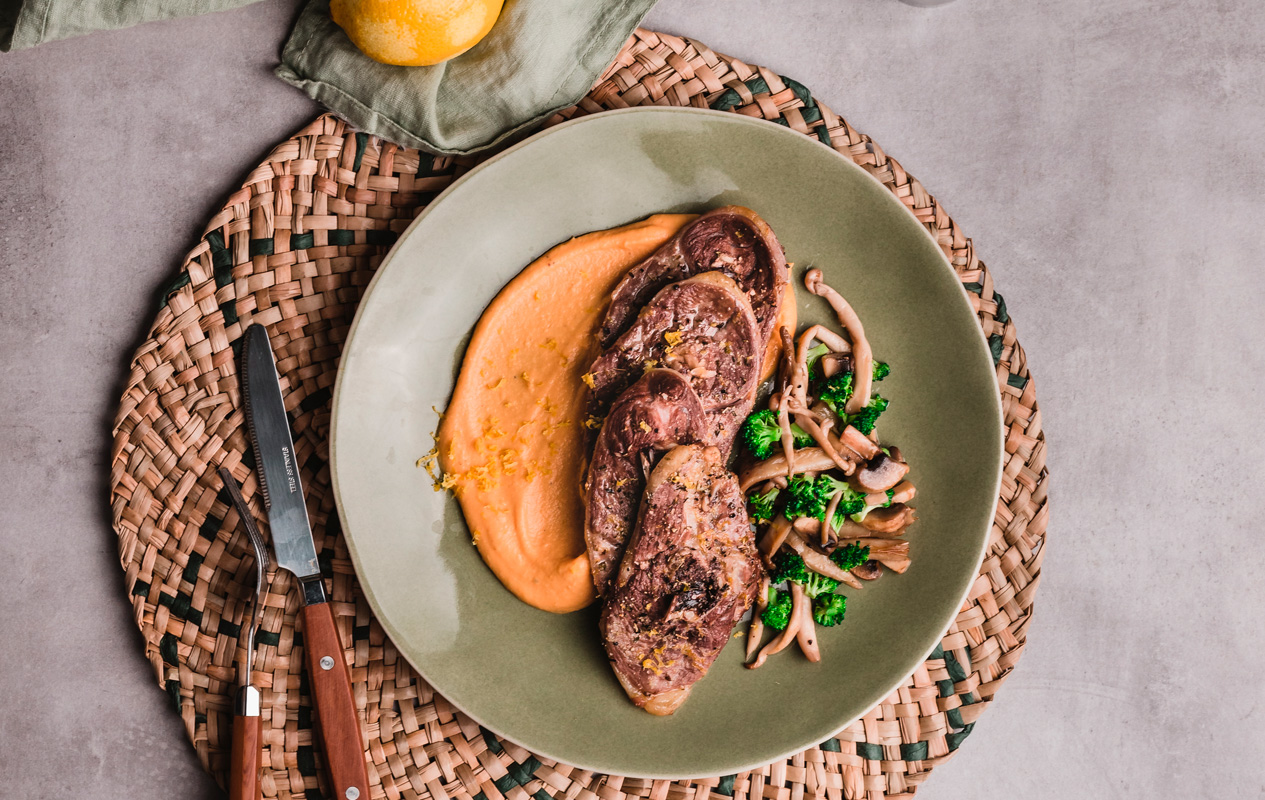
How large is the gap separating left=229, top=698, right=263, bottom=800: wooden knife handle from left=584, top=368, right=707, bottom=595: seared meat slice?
1.32 metres

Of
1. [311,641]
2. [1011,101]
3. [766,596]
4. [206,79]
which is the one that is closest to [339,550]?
[311,641]

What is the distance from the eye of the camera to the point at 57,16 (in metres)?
2.62

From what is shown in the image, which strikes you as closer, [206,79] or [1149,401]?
[206,79]

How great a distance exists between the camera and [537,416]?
2.76 metres

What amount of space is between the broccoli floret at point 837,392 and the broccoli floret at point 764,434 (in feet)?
0.46

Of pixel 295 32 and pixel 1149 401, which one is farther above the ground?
pixel 1149 401

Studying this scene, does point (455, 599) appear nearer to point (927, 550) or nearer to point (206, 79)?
point (927, 550)

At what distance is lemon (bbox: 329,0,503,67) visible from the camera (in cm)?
237

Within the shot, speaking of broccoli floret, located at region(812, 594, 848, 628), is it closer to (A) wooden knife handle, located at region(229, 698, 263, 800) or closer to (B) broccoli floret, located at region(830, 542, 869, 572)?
(B) broccoli floret, located at region(830, 542, 869, 572)

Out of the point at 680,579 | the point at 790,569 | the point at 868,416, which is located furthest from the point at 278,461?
the point at 868,416

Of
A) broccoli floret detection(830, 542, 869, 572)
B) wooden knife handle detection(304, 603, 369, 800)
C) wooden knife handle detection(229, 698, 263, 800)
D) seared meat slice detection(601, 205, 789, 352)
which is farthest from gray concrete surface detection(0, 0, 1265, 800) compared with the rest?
broccoli floret detection(830, 542, 869, 572)

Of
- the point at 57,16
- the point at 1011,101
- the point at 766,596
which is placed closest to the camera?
the point at 57,16

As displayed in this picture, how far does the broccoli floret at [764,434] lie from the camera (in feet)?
9.03

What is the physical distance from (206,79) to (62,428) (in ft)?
4.69
